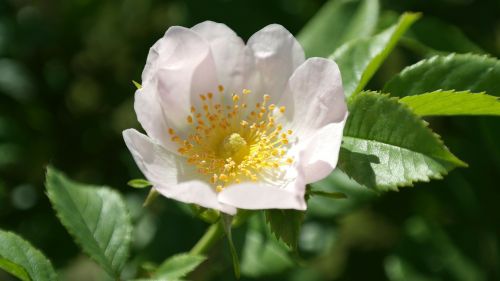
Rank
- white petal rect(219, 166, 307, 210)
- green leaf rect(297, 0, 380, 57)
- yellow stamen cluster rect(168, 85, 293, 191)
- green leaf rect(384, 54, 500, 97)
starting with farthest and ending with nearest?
green leaf rect(297, 0, 380, 57) → yellow stamen cluster rect(168, 85, 293, 191) → green leaf rect(384, 54, 500, 97) → white petal rect(219, 166, 307, 210)

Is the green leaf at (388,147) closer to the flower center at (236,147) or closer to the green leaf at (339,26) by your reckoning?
the flower center at (236,147)

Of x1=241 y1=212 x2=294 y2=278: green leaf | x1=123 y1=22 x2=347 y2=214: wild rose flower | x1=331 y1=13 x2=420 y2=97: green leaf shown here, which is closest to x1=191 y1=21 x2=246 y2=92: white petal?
x1=123 y1=22 x2=347 y2=214: wild rose flower

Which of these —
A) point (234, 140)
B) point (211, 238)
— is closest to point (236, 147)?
point (234, 140)

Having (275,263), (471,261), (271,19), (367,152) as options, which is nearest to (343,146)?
(367,152)

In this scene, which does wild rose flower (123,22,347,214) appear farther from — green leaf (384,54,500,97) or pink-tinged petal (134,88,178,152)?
green leaf (384,54,500,97)

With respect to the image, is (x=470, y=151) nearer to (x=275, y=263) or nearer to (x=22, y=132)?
(x=275, y=263)

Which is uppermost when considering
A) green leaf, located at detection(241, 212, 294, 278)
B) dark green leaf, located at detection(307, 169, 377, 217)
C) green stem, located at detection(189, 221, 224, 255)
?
green stem, located at detection(189, 221, 224, 255)

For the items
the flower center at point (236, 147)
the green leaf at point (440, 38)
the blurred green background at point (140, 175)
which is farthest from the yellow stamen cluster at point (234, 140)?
the green leaf at point (440, 38)
